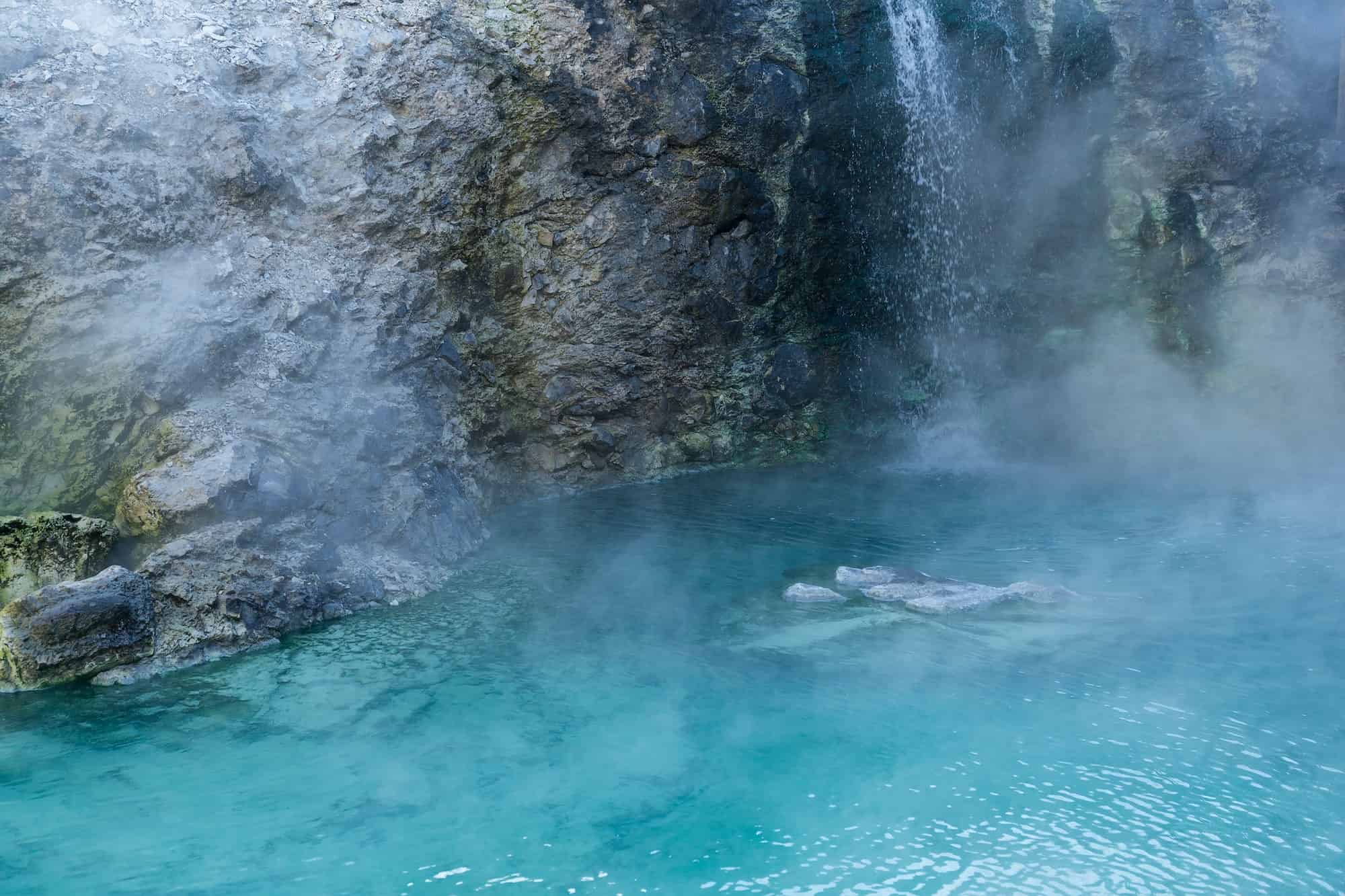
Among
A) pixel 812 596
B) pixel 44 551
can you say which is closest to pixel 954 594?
pixel 812 596

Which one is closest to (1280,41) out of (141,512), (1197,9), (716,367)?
(1197,9)

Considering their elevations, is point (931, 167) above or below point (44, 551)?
above

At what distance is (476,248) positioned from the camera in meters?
9.31

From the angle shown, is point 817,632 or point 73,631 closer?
point 73,631

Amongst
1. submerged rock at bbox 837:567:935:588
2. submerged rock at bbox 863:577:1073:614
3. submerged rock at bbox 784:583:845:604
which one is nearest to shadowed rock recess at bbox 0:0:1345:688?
submerged rock at bbox 784:583:845:604

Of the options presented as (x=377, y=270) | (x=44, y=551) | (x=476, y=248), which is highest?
(x=476, y=248)

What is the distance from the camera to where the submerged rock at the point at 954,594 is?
6465 mm

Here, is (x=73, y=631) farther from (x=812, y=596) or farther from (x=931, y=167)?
(x=931, y=167)

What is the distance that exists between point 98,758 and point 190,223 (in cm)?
415

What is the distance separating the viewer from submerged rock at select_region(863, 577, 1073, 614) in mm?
6465

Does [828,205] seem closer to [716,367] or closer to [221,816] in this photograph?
[716,367]

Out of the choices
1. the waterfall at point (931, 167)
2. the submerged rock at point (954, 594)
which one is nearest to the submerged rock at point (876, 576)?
the submerged rock at point (954, 594)

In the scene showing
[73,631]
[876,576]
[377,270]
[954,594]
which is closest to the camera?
[73,631]

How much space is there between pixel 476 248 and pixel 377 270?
103 cm
